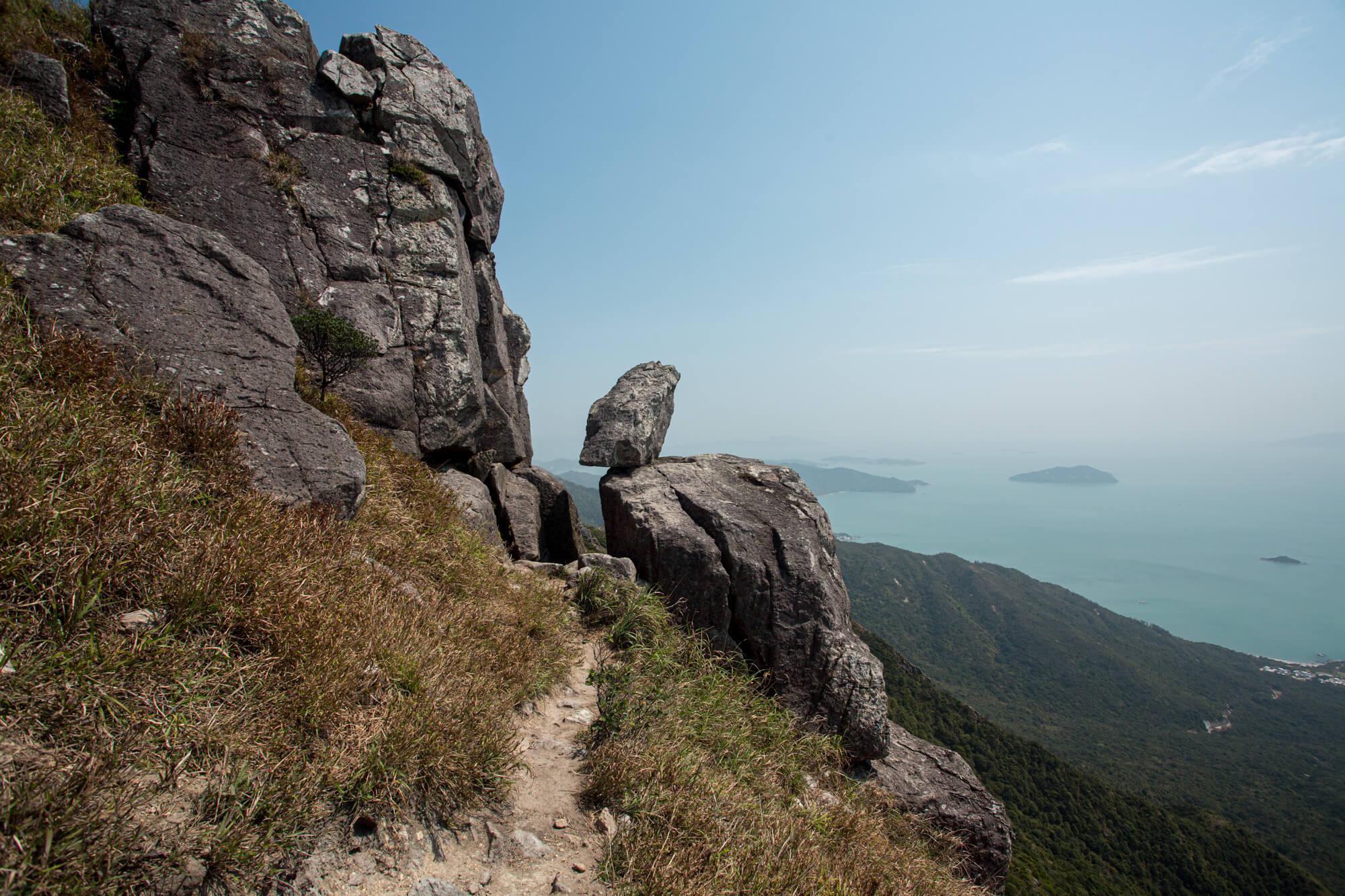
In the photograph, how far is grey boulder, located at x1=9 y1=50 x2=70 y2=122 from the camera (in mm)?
8664

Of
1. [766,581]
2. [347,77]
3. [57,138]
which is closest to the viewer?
[57,138]

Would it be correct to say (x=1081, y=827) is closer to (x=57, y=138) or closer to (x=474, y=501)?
(x=474, y=501)

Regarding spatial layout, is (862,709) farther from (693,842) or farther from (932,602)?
(932,602)

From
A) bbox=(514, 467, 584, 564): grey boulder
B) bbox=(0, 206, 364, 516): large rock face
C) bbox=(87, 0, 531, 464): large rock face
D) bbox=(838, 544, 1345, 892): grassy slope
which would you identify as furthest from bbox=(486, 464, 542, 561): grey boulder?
bbox=(838, 544, 1345, 892): grassy slope

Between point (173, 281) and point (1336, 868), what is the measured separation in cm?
10963

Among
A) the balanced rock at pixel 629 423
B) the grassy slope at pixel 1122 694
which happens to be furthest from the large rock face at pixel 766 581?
the grassy slope at pixel 1122 694

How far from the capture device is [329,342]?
835 centimetres

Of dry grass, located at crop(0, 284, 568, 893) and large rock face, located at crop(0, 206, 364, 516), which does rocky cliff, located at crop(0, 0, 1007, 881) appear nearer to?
large rock face, located at crop(0, 206, 364, 516)

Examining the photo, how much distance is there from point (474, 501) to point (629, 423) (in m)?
3.54

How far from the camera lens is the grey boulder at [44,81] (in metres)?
8.66

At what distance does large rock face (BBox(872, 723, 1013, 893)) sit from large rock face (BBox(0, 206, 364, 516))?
32.1 ft

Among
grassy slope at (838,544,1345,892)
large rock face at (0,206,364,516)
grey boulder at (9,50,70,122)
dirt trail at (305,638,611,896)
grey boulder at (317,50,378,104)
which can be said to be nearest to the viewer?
dirt trail at (305,638,611,896)

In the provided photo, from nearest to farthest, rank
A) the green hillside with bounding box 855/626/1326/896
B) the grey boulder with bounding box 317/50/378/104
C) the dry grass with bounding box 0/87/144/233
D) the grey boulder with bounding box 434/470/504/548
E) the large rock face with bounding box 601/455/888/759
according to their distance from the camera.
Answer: the dry grass with bounding box 0/87/144/233 → the large rock face with bounding box 601/455/888/759 → the grey boulder with bounding box 434/470/504/548 → the grey boulder with bounding box 317/50/378/104 → the green hillside with bounding box 855/626/1326/896

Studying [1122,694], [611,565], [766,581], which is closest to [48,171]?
[611,565]
